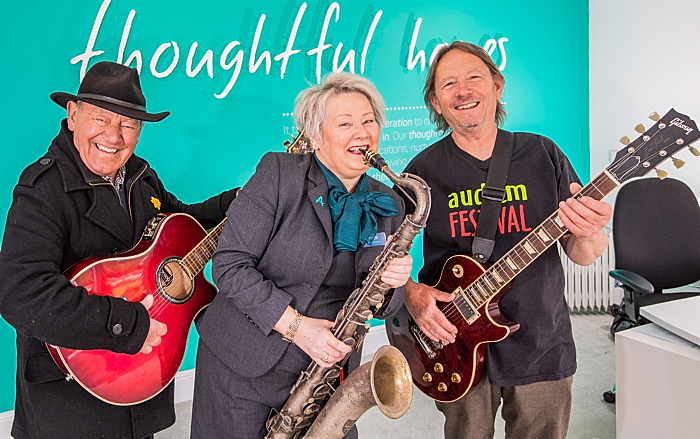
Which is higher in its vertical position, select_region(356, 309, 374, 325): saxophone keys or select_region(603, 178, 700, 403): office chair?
select_region(356, 309, 374, 325): saxophone keys

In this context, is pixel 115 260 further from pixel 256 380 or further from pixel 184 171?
pixel 184 171

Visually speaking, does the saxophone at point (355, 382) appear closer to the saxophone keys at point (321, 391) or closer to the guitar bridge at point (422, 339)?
the saxophone keys at point (321, 391)

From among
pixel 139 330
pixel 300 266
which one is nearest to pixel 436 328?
pixel 300 266

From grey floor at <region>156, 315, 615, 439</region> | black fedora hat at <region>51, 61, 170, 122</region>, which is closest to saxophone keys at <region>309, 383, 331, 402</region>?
black fedora hat at <region>51, 61, 170, 122</region>

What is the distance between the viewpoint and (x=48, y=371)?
1.61m

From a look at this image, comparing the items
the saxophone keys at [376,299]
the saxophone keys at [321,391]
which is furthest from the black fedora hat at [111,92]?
the saxophone keys at [321,391]

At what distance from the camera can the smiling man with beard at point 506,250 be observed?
196 cm

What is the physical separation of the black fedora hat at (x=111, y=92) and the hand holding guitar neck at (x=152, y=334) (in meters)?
0.62

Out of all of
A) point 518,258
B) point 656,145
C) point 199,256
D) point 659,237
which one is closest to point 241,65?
point 199,256

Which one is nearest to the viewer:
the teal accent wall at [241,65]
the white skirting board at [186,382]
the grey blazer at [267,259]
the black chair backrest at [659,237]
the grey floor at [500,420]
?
the grey blazer at [267,259]

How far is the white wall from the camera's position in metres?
4.43

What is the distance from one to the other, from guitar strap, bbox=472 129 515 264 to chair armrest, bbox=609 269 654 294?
1.45 meters

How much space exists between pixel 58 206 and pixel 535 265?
168cm

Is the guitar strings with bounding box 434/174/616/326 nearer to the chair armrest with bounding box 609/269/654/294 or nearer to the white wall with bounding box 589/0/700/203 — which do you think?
the chair armrest with bounding box 609/269/654/294
